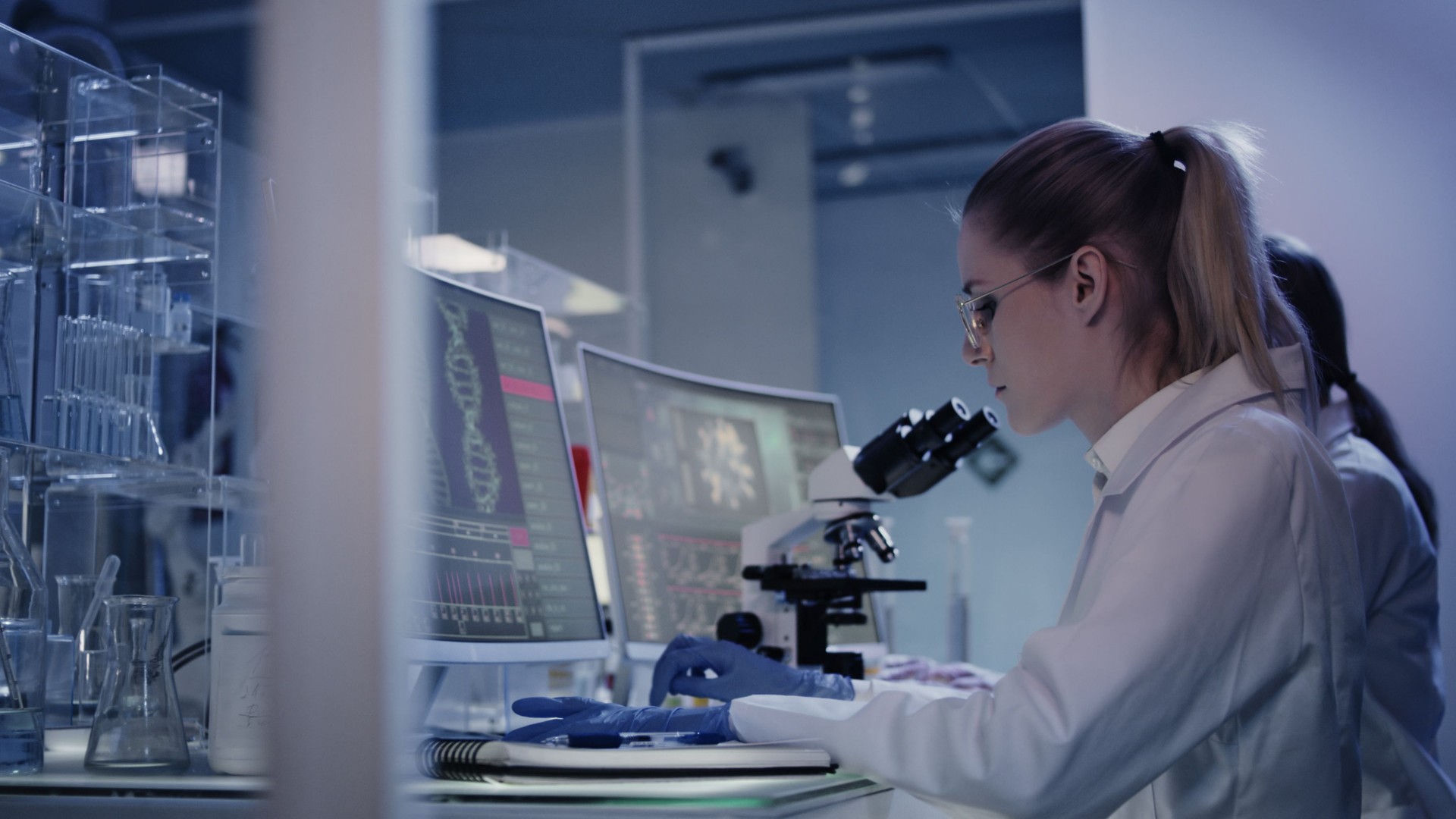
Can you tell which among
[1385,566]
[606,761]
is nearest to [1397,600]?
[1385,566]

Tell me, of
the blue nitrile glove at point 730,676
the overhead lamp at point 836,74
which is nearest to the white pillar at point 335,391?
the blue nitrile glove at point 730,676

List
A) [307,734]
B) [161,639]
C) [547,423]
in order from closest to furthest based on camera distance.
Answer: [307,734]
[161,639]
[547,423]

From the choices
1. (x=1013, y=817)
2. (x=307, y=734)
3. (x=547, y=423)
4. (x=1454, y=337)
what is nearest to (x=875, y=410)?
(x=1454, y=337)

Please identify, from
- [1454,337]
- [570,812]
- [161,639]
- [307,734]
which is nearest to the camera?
[307,734]

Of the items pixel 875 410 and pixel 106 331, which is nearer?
pixel 106 331

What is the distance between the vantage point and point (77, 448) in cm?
142

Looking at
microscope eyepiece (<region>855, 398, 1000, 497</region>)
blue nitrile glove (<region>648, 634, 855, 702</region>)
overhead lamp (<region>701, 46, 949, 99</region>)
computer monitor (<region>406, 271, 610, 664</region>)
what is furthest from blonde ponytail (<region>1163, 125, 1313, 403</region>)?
overhead lamp (<region>701, 46, 949, 99</region>)

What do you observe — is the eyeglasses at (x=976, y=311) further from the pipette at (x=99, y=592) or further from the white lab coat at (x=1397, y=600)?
the pipette at (x=99, y=592)

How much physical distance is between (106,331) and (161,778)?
66cm

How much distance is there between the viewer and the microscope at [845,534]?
1.69 metres

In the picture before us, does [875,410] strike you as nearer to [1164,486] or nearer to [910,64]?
[910,64]

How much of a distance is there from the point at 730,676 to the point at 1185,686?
55 centimetres

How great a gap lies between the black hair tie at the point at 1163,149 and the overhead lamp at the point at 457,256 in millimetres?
1125

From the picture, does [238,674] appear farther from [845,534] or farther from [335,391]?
[845,534]
